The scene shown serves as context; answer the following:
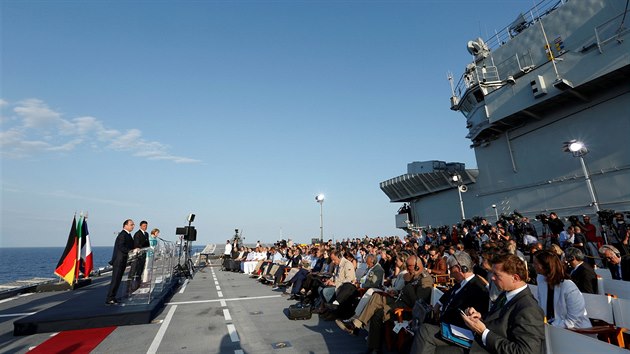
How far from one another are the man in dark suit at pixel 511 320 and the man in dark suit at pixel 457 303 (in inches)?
Result: 20.7

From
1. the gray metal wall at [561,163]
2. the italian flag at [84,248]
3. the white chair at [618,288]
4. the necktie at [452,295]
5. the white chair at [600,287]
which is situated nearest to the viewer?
the necktie at [452,295]

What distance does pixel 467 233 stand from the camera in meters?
13.1

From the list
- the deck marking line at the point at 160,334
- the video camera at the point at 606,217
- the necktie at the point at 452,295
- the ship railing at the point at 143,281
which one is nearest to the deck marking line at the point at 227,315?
the deck marking line at the point at 160,334

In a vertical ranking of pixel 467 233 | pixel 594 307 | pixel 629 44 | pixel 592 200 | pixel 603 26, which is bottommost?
pixel 594 307

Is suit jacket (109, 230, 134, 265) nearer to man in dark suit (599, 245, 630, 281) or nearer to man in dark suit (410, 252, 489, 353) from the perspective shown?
man in dark suit (410, 252, 489, 353)

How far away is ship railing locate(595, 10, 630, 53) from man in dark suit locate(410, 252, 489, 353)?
13.5 metres

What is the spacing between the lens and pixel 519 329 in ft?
8.13

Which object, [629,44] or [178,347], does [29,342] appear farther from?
[629,44]

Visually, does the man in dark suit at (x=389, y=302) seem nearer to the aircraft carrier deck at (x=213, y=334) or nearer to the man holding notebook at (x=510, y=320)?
the aircraft carrier deck at (x=213, y=334)

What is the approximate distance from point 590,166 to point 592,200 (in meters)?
1.44

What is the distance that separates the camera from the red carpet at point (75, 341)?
4930mm

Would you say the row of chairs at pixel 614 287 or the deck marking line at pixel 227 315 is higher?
the row of chairs at pixel 614 287

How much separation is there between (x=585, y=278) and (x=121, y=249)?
900cm

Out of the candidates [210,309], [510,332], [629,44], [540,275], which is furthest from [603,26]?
[210,309]
